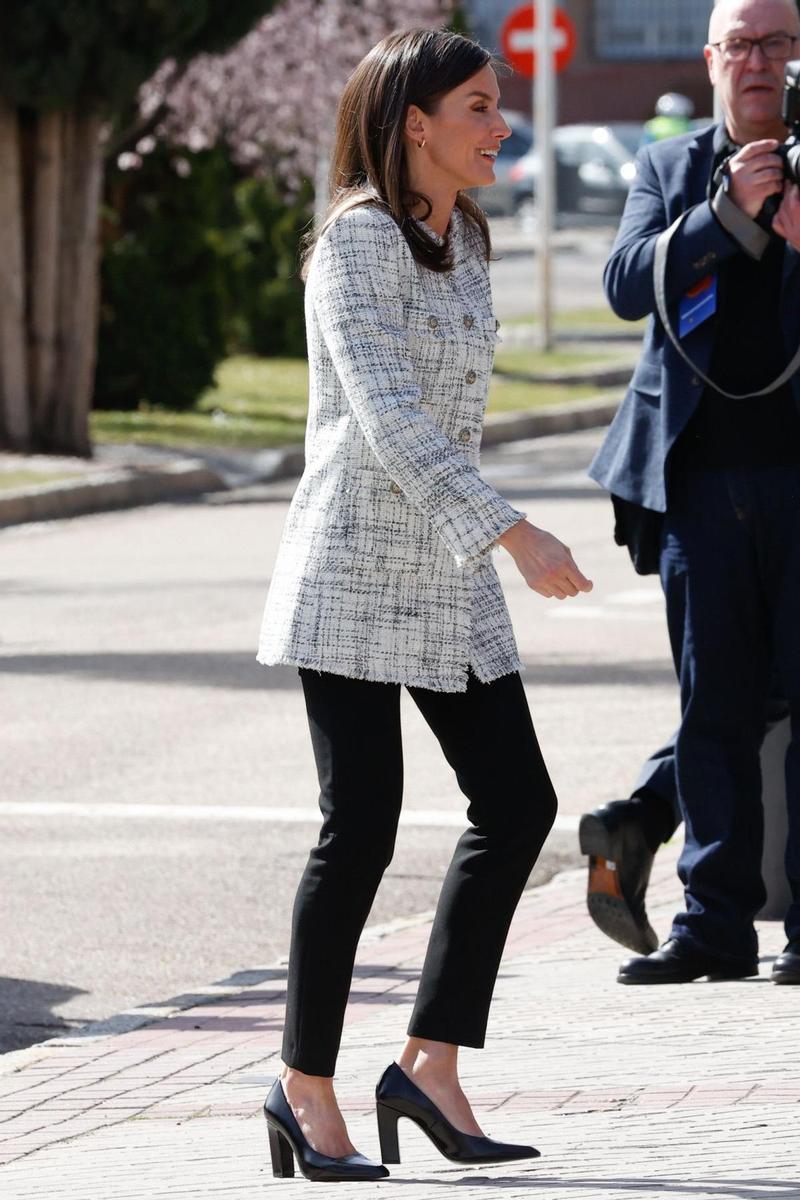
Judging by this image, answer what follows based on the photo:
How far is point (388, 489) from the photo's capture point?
388cm

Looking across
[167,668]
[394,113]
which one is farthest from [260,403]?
[394,113]

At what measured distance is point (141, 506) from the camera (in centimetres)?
1619

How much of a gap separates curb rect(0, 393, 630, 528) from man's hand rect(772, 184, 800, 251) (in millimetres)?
10287

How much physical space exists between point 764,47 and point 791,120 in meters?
0.18

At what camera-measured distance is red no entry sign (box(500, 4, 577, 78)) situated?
25219mm

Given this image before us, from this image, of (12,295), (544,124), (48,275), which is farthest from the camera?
(544,124)

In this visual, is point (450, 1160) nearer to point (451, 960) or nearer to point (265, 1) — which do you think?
point (451, 960)

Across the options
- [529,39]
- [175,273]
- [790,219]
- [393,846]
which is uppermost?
[529,39]

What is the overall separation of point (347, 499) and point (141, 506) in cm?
1241

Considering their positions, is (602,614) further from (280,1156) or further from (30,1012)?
(280,1156)

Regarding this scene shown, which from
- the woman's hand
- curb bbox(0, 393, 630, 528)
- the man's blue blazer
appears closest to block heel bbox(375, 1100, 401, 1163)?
the woman's hand

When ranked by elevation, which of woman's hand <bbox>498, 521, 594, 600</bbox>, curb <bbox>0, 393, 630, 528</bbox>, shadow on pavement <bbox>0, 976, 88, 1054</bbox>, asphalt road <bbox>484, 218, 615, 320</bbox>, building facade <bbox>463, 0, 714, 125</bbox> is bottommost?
curb <bbox>0, 393, 630, 528</bbox>

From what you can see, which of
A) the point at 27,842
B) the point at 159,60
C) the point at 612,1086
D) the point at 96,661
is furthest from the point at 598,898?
the point at 159,60

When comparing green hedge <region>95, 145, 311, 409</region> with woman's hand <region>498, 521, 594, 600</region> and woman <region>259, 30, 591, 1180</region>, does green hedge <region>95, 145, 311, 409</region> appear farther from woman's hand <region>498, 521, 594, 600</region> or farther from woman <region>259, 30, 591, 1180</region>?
woman's hand <region>498, 521, 594, 600</region>
